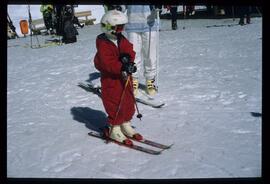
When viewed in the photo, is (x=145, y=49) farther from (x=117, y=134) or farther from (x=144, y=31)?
(x=117, y=134)

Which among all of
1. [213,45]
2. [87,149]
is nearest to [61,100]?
[87,149]

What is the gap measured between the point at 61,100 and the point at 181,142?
254cm

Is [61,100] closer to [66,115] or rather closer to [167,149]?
[66,115]

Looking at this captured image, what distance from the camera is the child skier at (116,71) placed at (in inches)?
147

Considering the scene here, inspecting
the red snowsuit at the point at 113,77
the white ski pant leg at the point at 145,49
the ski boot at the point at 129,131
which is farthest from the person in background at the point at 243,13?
the ski boot at the point at 129,131

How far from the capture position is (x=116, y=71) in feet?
12.2

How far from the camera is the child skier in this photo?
12.3 ft

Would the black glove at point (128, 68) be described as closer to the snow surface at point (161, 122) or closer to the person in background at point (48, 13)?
the snow surface at point (161, 122)

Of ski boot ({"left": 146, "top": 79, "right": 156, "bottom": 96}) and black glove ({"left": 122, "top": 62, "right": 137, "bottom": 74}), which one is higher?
black glove ({"left": 122, "top": 62, "right": 137, "bottom": 74})

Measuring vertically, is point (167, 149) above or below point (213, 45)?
below

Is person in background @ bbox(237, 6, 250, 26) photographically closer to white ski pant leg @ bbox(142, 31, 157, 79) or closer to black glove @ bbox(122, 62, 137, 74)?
white ski pant leg @ bbox(142, 31, 157, 79)

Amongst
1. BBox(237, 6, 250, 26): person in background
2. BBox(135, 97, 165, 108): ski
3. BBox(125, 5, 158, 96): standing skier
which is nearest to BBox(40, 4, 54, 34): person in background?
BBox(237, 6, 250, 26): person in background

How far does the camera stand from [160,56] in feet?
29.4

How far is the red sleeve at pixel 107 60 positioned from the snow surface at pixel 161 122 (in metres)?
0.80
